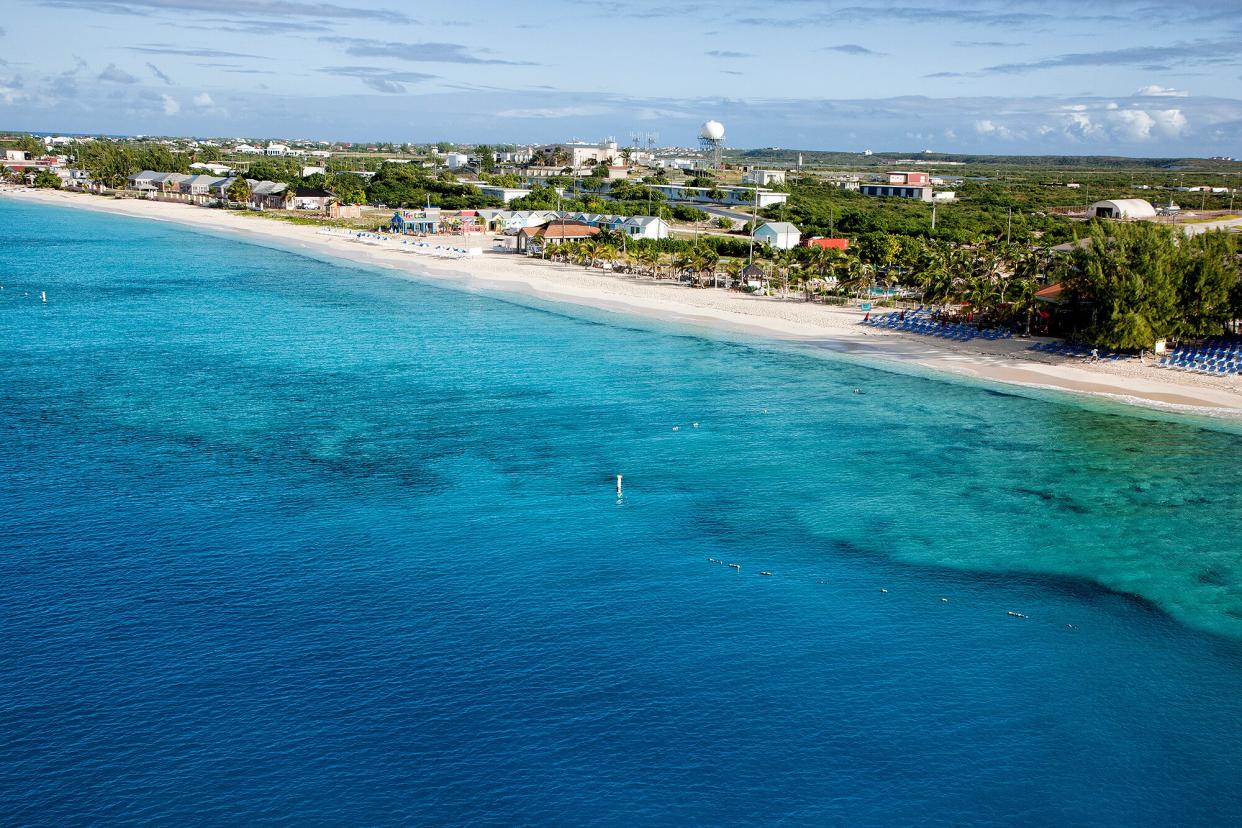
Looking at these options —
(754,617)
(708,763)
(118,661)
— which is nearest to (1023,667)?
(754,617)

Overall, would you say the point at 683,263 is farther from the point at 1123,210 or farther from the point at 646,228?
the point at 1123,210

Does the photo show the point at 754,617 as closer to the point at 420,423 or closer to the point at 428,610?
the point at 428,610

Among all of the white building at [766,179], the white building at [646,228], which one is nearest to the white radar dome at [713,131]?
the white building at [766,179]

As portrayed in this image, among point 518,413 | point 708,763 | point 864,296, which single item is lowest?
point 708,763

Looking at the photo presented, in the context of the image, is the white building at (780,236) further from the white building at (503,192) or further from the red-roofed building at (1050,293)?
the white building at (503,192)

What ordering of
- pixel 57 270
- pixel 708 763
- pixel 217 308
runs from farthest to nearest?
1. pixel 57 270
2. pixel 217 308
3. pixel 708 763

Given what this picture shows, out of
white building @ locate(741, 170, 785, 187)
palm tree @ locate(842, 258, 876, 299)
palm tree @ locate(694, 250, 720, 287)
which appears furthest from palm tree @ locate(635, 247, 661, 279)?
white building @ locate(741, 170, 785, 187)
